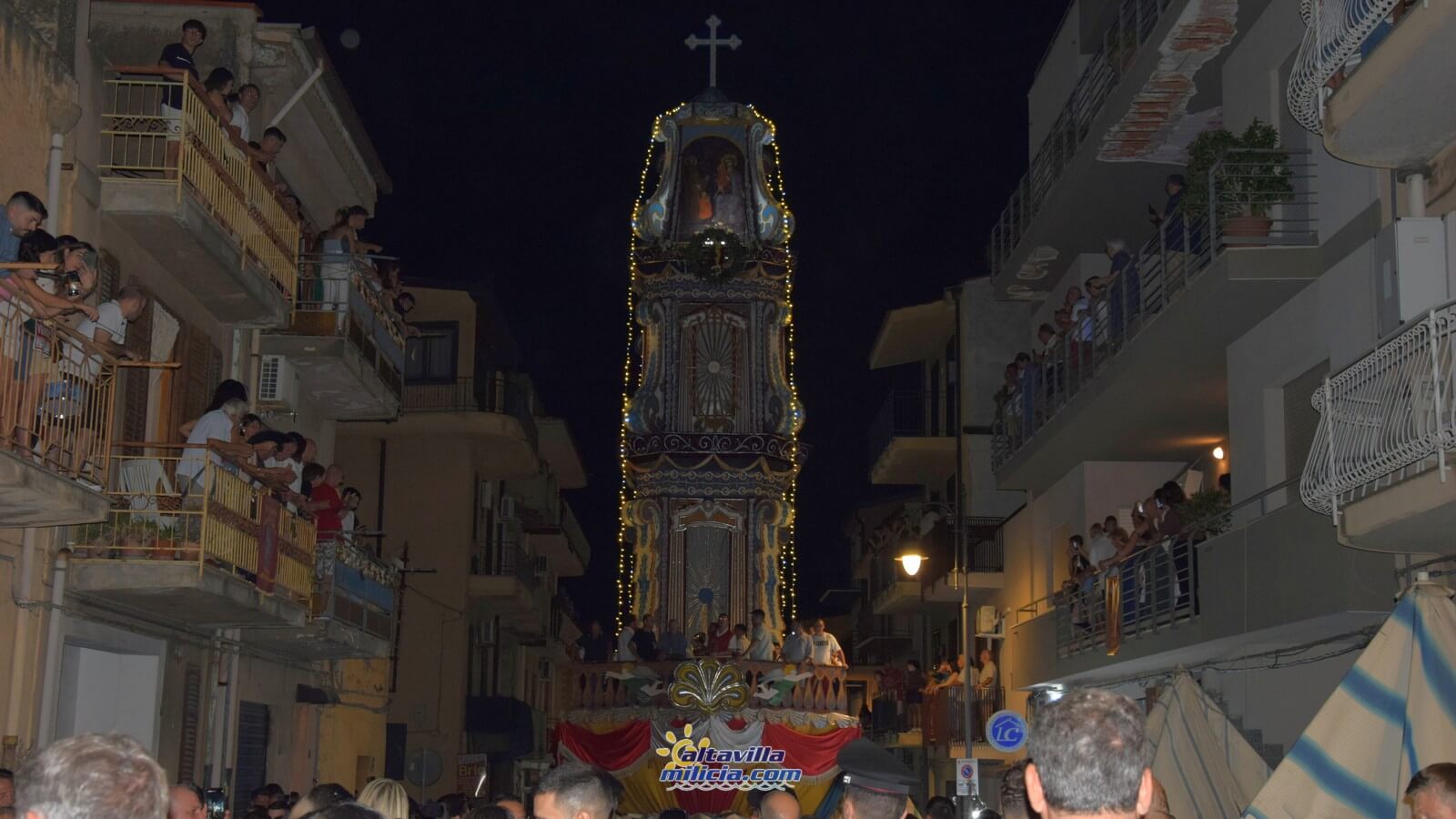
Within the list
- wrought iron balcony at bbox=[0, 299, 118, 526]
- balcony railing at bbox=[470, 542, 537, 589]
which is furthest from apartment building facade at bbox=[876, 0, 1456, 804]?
balcony railing at bbox=[470, 542, 537, 589]

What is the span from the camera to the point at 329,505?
74.0 ft

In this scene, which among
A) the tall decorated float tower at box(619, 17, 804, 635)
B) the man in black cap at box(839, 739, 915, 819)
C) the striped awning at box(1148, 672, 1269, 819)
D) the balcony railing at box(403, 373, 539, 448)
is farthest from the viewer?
the balcony railing at box(403, 373, 539, 448)

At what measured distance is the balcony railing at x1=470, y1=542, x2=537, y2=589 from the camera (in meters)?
39.6

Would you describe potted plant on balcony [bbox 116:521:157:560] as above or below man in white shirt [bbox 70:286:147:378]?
below

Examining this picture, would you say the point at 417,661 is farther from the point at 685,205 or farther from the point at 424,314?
the point at 685,205

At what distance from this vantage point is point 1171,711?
17109 mm

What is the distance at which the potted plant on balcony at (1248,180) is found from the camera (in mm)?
18141

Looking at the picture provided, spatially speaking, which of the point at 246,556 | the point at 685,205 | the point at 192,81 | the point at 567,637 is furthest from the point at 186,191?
the point at 567,637

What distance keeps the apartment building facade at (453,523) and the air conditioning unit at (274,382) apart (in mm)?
13363

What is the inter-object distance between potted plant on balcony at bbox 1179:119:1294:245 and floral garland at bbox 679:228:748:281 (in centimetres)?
1712

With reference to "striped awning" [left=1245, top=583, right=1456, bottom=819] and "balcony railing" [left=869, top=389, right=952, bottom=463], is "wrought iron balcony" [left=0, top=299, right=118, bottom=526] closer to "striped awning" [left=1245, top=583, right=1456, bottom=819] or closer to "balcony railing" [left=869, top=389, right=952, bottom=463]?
"striped awning" [left=1245, top=583, right=1456, bottom=819]

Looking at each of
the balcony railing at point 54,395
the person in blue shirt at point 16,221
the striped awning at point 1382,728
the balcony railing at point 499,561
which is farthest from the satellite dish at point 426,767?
the striped awning at point 1382,728

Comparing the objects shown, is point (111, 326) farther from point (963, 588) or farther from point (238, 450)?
point (963, 588)

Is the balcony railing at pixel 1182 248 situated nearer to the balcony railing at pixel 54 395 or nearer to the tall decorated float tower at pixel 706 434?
the tall decorated float tower at pixel 706 434
